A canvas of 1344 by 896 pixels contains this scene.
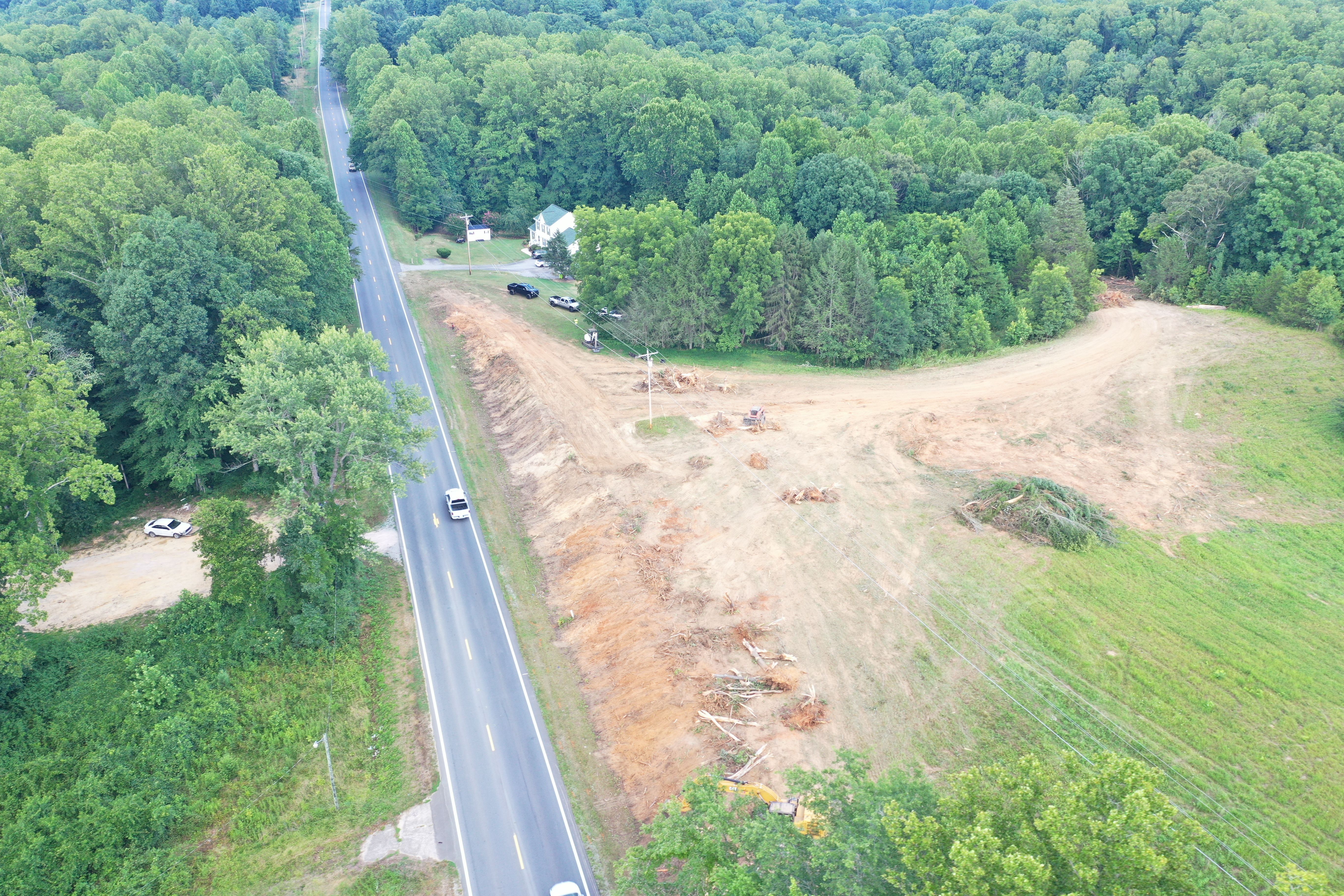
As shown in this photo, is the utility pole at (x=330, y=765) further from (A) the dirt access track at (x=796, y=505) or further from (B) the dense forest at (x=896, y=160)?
(B) the dense forest at (x=896, y=160)

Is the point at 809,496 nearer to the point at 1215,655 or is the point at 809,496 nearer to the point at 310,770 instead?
the point at 1215,655

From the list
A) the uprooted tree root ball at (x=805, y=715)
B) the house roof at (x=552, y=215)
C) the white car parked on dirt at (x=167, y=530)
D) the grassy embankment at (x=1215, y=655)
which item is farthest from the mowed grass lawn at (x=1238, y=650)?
the house roof at (x=552, y=215)

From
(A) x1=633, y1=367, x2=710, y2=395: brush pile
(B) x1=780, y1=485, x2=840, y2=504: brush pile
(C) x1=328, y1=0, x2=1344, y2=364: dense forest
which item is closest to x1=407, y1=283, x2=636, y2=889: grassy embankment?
(A) x1=633, y1=367, x2=710, y2=395: brush pile

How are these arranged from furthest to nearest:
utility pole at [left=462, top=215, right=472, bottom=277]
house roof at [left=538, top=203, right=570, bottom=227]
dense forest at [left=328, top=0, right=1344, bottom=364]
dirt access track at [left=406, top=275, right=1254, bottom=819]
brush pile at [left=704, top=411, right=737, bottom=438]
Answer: house roof at [left=538, top=203, right=570, bottom=227] < utility pole at [left=462, top=215, right=472, bottom=277] < dense forest at [left=328, top=0, right=1344, bottom=364] < brush pile at [left=704, top=411, right=737, bottom=438] < dirt access track at [left=406, top=275, right=1254, bottom=819]

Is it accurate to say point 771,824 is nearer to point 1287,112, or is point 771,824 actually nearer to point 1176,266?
point 1176,266

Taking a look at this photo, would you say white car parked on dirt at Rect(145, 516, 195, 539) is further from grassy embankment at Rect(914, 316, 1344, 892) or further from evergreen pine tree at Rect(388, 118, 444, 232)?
evergreen pine tree at Rect(388, 118, 444, 232)
